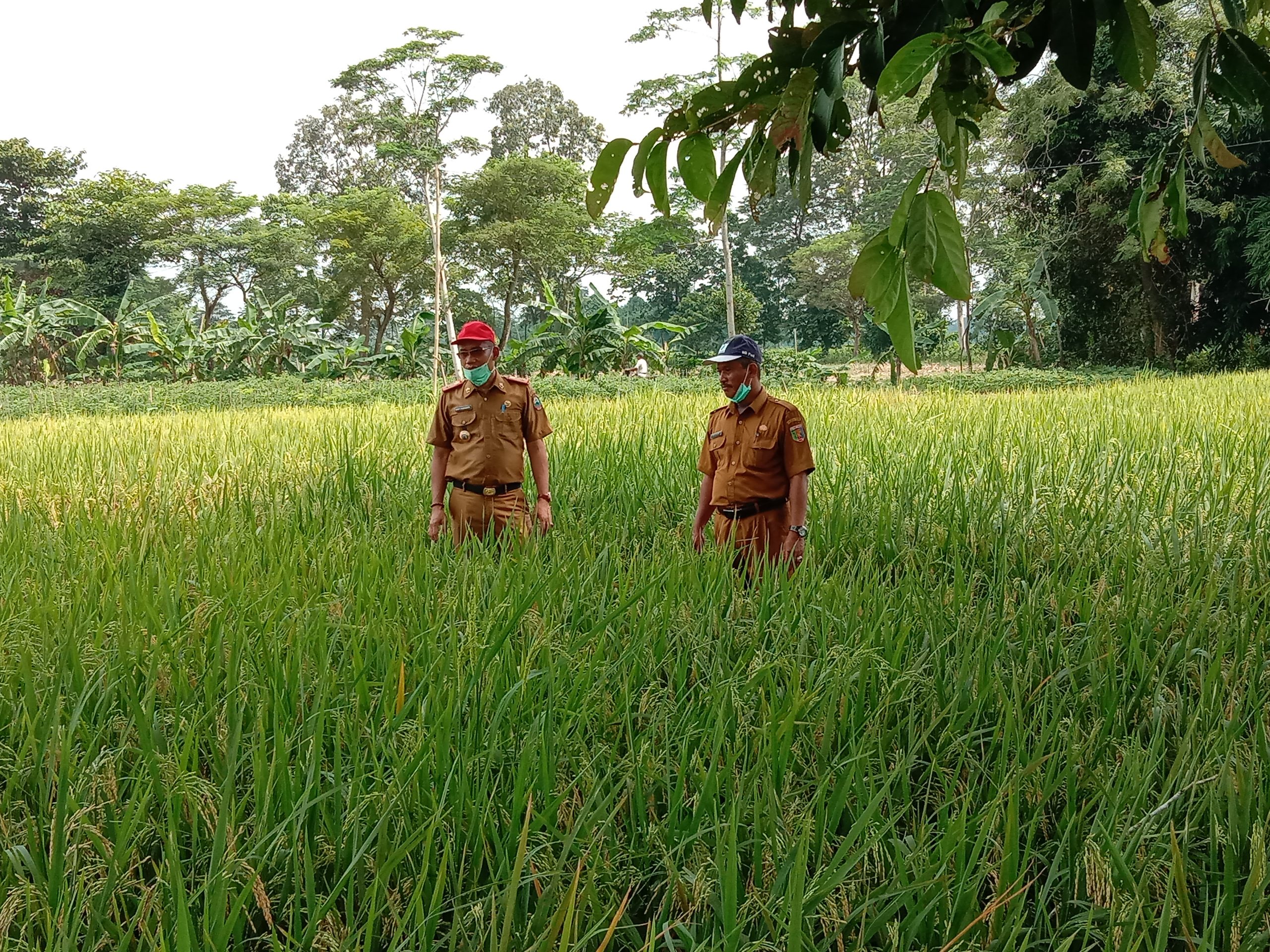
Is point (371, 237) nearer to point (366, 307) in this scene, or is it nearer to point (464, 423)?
point (366, 307)

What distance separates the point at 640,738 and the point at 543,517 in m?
1.96

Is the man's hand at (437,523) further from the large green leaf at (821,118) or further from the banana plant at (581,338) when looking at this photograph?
the banana plant at (581,338)

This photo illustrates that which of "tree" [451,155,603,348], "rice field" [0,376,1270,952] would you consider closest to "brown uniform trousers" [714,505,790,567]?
"rice field" [0,376,1270,952]

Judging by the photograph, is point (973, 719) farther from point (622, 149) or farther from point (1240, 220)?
point (1240, 220)

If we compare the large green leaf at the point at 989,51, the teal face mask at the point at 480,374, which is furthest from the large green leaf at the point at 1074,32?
the teal face mask at the point at 480,374

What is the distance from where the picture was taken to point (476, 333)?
Answer: 3.60m

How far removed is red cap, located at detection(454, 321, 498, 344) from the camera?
3.54 m

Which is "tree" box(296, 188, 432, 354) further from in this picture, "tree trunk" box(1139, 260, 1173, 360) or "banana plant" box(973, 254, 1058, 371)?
"tree trunk" box(1139, 260, 1173, 360)

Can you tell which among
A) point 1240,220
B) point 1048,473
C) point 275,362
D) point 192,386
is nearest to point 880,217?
point 1240,220

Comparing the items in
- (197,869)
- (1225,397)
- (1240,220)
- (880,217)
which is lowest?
(197,869)

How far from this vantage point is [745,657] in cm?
210

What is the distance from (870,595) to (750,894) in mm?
1429

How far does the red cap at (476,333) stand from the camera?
3.54 meters

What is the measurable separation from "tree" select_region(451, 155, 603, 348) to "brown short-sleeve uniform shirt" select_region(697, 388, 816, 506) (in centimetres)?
1972
